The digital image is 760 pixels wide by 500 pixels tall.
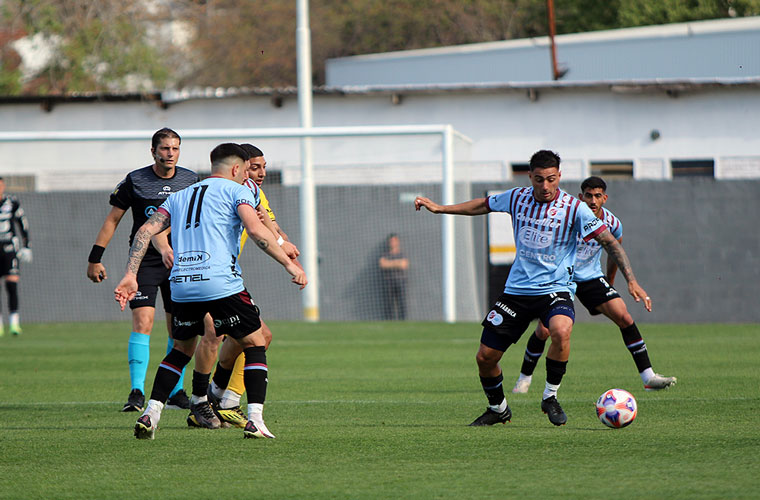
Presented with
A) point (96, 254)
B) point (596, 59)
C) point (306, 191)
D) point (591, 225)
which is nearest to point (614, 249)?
point (591, 225)

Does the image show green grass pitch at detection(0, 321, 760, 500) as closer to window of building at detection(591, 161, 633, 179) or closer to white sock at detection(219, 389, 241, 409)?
white sock at detection(219, 389, 241, 409)

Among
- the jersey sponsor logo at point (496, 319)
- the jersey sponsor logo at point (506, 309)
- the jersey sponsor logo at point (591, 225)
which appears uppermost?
the jersey sponsor logo at point (591, 225)

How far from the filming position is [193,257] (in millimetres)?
7035

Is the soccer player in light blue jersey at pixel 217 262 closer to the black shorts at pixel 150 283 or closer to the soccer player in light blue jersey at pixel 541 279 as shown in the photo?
the soccer player in light blue jersey at pixel 541 279

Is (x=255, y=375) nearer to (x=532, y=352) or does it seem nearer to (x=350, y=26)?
(x=532, y=352)

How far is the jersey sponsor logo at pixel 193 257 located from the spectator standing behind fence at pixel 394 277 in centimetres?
1400

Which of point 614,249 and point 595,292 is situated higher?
point 614,249

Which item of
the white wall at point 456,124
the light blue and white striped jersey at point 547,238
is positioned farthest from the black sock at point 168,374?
the white wall at point 456,124

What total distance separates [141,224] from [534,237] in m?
3.30

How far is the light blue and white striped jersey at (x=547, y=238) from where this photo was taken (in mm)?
7832

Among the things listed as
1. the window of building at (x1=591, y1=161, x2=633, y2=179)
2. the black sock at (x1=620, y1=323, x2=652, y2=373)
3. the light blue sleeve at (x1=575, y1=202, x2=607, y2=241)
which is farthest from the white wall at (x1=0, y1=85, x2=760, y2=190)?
the light blue sleeve at (x1=575, y1=202, x2=607, y2=241)

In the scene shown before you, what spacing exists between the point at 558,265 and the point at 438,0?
1503 inches

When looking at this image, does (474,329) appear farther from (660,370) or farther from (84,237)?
(84,237)

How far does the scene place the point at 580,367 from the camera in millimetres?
12234
